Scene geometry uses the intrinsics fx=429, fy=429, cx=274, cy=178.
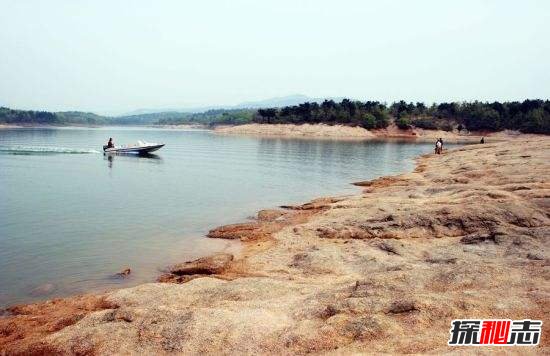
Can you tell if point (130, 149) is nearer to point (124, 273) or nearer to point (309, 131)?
point (124, 273)

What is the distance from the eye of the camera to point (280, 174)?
46.9 meters

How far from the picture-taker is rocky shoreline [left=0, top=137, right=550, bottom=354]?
31.3ft

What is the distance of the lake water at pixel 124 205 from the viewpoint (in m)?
17.5

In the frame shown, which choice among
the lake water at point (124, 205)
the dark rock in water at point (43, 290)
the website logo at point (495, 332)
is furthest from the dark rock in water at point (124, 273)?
the website logo at point (495, 332)

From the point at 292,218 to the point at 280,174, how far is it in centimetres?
2156

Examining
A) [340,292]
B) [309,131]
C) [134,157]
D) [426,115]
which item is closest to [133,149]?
[134,157]

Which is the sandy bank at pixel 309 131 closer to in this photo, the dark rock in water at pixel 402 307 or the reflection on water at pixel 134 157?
the reflection on water at pixel 134 157

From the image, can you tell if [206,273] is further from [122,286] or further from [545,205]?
[545,205]

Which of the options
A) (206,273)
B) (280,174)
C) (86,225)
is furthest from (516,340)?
(280,174)

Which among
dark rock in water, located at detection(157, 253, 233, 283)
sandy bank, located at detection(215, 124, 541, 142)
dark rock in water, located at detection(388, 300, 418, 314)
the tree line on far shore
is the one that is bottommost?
dark rock in water, located at detection(157, 253, 233, 283)

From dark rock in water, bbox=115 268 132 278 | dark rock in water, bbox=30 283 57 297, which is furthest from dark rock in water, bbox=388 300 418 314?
dark rock in water, bbox=30 283 57 297

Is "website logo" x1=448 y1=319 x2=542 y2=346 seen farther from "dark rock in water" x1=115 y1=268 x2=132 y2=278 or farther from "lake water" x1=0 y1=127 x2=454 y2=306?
"dark rock in water" x1=115 y1=268 x2=132 y2=278

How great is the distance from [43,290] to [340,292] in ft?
35.4

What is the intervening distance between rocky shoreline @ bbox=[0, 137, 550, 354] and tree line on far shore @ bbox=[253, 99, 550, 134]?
398 ft
